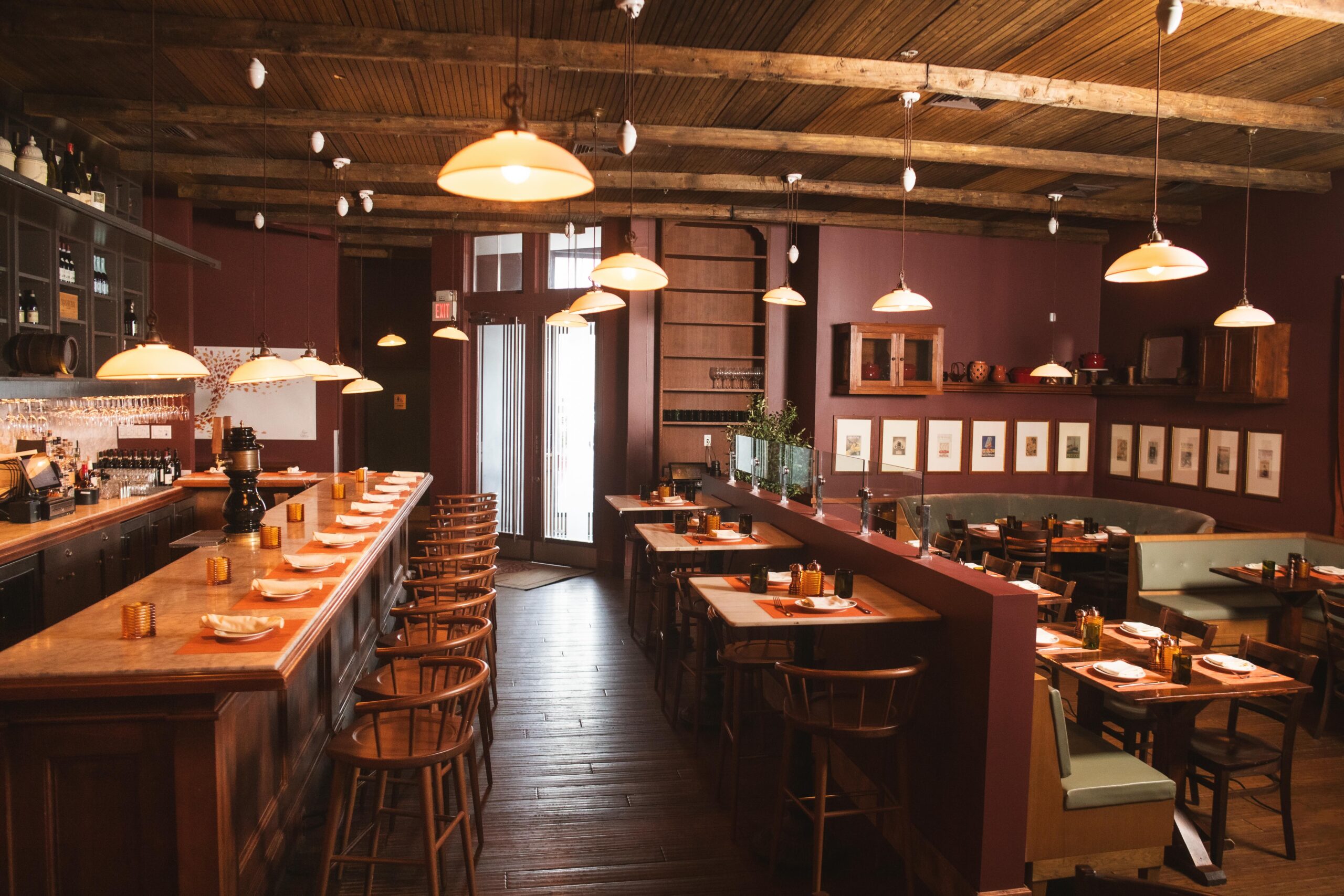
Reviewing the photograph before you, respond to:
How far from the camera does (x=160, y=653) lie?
2559 millimetres

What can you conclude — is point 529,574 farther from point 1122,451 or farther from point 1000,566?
point 1122,451

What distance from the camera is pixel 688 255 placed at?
8.97 metres

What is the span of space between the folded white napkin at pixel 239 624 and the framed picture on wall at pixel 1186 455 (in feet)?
27.2

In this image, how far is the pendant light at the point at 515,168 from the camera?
7.55ft

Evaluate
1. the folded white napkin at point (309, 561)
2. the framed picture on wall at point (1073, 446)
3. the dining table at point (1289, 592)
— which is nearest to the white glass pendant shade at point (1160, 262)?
the dining table at point (1289, 592)

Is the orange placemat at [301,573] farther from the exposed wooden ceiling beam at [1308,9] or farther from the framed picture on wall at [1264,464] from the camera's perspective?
the framed picture on wall at [1264,464]

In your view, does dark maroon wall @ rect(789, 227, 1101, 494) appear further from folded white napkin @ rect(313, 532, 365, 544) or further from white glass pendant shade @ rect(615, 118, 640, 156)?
folded white napkin @ rect(313, 532, 365, 544)

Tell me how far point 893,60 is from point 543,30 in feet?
6.68

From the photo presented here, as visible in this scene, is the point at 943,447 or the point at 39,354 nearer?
the point at 39,354

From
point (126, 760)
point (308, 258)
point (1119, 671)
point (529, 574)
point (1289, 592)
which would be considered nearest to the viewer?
point (126, 760)

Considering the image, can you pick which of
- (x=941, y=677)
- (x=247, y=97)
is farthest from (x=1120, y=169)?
(x=247, y=97)

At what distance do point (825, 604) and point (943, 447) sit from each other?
608 centimetres

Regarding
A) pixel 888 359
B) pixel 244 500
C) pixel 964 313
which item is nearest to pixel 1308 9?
pixel 888 359

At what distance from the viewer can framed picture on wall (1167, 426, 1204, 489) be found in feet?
26.9
